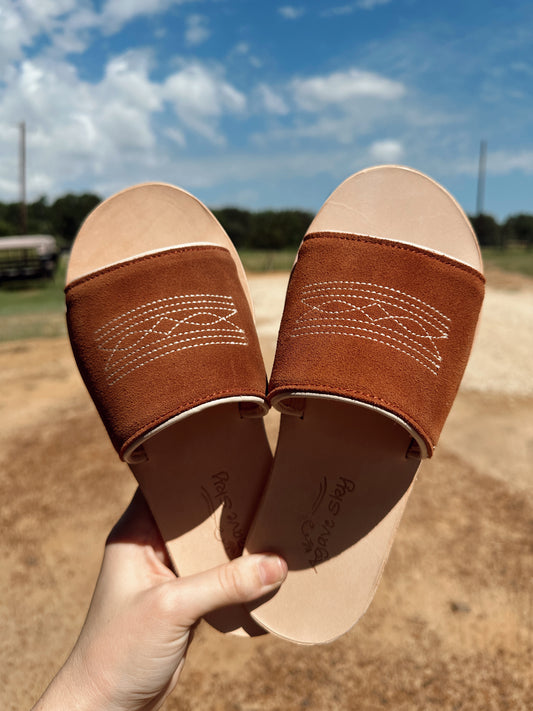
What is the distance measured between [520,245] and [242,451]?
99.5ft

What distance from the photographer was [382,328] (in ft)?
4.05

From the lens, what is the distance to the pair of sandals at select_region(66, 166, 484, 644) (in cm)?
125

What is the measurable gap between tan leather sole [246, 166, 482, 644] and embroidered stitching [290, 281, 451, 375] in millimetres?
171

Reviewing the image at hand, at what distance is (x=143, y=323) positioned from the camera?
4.33ft

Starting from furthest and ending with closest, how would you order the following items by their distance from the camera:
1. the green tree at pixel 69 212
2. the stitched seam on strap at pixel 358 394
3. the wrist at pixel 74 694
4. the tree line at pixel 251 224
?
the green tree at pixel 69 212 < the tree line at pixel 251 224 < the stitched seam on strap at pixel 358 394 < the wrist at pixel 74 694

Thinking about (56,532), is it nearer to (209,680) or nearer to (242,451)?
(209,680)

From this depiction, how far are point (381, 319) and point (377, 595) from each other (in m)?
1.58

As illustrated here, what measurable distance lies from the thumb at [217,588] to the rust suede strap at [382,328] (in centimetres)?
39

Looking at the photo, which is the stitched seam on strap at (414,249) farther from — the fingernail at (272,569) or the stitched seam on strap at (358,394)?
the fingernail at (272,569)

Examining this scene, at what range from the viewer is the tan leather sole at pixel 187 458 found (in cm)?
139

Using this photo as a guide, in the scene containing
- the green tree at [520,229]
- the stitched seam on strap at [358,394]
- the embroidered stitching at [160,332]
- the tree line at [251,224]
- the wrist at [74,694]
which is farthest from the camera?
the green tree at [520,229]

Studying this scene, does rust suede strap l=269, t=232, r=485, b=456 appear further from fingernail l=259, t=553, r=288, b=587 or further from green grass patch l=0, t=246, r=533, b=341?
green grass patch l=0, t=246, r=533, b=341

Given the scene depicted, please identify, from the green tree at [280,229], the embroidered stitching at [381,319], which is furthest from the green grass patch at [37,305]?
the embroidered stitching at [381,319]

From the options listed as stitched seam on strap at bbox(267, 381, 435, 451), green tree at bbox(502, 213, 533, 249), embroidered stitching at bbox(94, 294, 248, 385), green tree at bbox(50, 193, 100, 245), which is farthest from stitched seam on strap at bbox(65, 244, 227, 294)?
green tree at bbox(50, 193, 100, 245)
